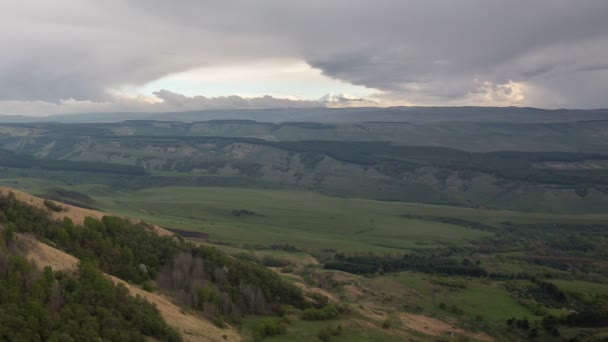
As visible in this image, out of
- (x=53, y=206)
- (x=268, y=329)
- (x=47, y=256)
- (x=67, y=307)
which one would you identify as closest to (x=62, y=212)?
(x=53, y=206)

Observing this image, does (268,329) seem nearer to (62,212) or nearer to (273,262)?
(62,212)

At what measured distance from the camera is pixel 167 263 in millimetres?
73500

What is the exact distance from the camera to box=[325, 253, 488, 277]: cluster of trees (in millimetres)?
138375

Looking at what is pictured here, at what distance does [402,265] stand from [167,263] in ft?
286

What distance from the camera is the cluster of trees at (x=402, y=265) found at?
454 ft

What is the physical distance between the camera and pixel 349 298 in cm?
10319

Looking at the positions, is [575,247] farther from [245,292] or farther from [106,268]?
[106,268]

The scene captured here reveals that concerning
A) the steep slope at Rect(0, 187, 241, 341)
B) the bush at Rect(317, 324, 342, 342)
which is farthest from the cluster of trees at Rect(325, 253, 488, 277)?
the steep slope at Rect(0, 187, 241, 341)

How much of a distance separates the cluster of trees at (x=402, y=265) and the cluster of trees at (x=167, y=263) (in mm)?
56731

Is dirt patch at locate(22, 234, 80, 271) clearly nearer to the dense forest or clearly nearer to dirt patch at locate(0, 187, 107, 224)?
the dense forest

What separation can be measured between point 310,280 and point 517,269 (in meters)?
63.4

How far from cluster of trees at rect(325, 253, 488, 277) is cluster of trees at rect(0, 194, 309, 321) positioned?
56731 millimetres

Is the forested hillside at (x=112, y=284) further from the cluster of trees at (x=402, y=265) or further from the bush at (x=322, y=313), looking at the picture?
the cluster of trees at (x=402, y=265)

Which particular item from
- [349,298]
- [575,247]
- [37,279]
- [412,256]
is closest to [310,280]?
[349,298]
